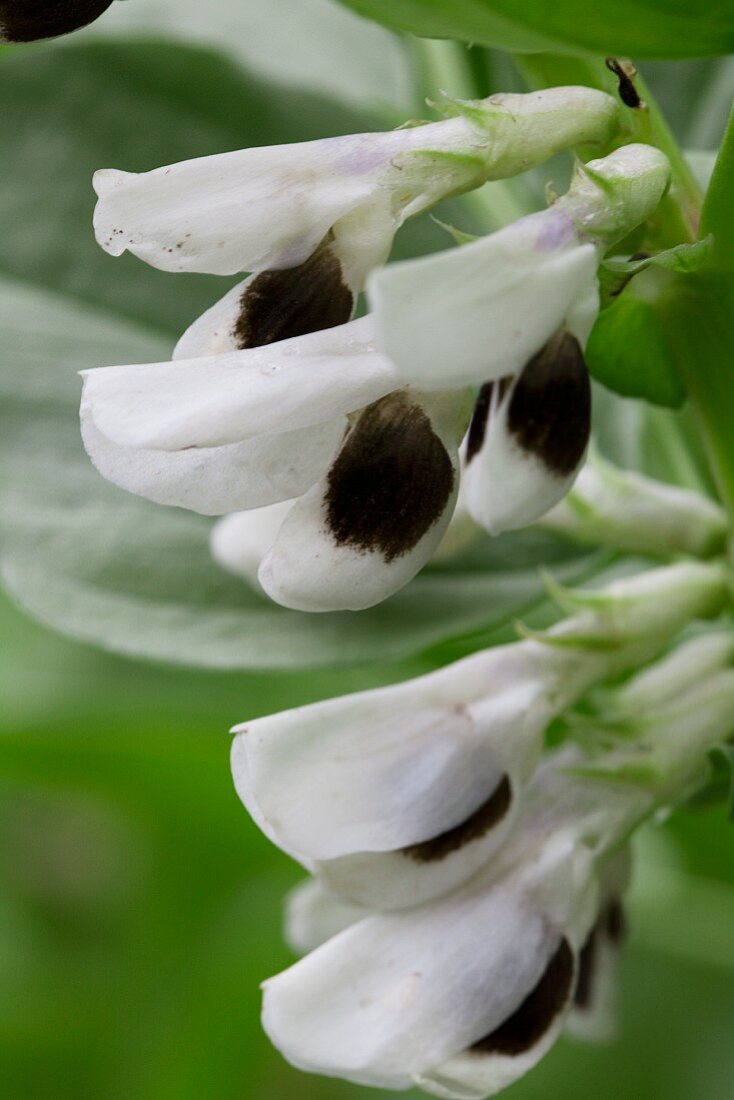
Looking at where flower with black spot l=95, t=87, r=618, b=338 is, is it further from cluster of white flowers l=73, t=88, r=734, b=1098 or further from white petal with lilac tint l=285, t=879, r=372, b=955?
white petal with lilac tint l=285, t=879, r=372, b=955

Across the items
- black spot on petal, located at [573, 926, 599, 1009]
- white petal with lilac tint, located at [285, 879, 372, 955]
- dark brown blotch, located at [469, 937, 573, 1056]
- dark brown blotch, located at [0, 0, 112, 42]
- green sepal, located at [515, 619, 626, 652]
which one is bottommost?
black spot on petal, located at [573, 926, 599, 1009]

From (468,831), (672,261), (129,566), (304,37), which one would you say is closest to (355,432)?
(672,261)

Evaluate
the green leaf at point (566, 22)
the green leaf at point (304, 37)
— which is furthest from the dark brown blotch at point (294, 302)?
the green leaf at point (304, 37)

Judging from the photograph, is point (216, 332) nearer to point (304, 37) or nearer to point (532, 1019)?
point (532, 1019)

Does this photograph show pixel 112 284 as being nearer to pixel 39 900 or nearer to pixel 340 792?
pixel 340 792

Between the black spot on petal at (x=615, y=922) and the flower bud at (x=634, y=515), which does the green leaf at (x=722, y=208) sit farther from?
the black spot on petal at (x=615, y=922)

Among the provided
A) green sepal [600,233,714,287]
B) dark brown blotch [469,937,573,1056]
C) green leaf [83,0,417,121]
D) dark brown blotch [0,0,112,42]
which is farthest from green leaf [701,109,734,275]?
green leaf [83,0,417,121]
